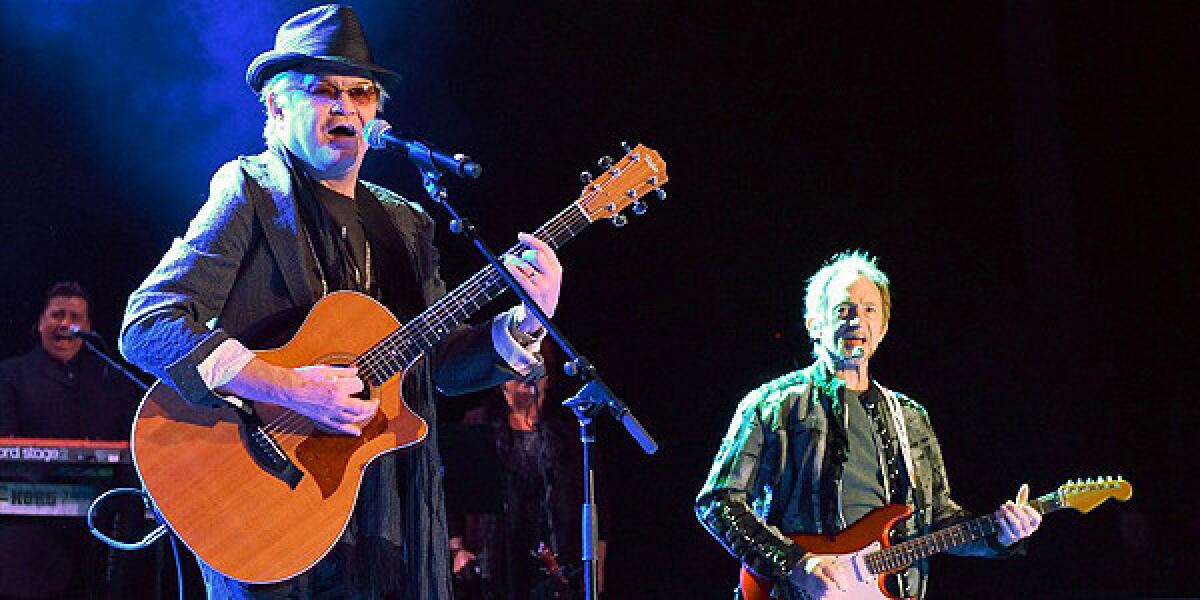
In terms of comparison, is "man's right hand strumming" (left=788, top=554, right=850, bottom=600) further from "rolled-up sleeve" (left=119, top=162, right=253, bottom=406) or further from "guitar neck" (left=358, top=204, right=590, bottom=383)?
"rolled-up sleeve" (left=119, top=162, right=253, bottom=406)

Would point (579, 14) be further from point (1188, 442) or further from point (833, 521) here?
point (1188, 442)

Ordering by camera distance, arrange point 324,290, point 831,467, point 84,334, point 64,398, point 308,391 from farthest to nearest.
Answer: point 64,398
point 84,334
point 831,467
point 324,290
point 308,391

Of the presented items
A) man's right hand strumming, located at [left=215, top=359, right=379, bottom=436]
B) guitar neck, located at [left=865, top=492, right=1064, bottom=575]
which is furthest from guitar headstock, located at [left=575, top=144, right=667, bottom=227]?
guitar neck, located at [left=865, top=492, right=1064, bottom=575]

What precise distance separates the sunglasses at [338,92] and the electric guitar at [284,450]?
21.4 inches

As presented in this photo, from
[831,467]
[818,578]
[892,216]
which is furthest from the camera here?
[892,216]

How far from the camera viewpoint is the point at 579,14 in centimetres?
808

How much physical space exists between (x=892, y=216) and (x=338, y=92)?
5793 mm

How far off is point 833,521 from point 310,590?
2.46 metres

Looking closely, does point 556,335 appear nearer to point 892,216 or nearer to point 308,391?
point 308,391

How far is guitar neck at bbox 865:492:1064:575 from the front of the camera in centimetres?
470

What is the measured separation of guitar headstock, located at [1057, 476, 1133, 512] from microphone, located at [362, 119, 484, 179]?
3320 millimetres

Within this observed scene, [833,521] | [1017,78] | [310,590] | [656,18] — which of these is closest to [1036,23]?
→ [1017,78]

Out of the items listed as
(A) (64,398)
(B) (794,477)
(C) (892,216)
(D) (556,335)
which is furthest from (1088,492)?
(A) (64,398)

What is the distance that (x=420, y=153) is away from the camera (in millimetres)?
2930
